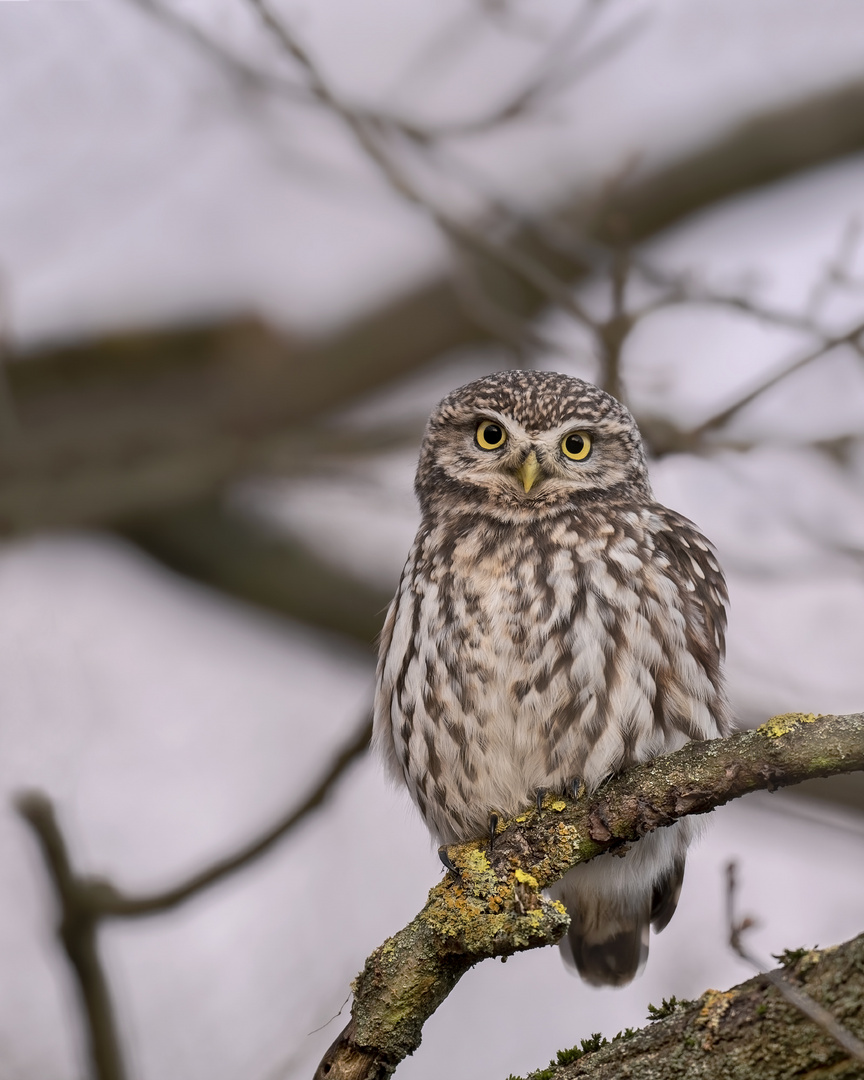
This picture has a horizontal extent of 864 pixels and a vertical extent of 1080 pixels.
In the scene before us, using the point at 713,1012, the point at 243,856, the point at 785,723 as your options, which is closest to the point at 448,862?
the point at 243,856

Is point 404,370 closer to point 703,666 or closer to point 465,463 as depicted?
point 465,463

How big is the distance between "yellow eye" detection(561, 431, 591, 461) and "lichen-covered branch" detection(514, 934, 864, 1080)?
2.03 meters

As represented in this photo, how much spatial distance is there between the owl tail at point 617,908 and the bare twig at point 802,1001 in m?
1.62

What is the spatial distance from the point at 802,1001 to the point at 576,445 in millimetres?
2296

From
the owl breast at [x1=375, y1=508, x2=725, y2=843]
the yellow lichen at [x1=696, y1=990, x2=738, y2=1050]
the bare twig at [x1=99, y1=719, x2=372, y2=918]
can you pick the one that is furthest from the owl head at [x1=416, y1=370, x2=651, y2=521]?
the yellow lichen at [x1=696, y1=990, x2=738, y2=1050]

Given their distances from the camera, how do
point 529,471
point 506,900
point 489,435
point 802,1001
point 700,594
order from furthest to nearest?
point 489,435 → point 529,471 → point 700,594 → point 506,900 → point 802,1001

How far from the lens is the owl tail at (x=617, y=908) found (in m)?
3.83

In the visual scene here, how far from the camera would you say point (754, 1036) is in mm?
2156

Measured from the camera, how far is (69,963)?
3287 mm

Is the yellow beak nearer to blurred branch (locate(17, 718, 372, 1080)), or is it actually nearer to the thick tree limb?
the thick tree limb

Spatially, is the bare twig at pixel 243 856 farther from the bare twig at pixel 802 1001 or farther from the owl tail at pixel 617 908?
the bare twig at pixel 802 1001

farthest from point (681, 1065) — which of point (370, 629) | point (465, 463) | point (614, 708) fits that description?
point (370, 629)

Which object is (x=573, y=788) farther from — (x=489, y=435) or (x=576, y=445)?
(x=489, y=435)

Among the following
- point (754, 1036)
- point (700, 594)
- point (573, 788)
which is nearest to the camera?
point (754, 1036)
